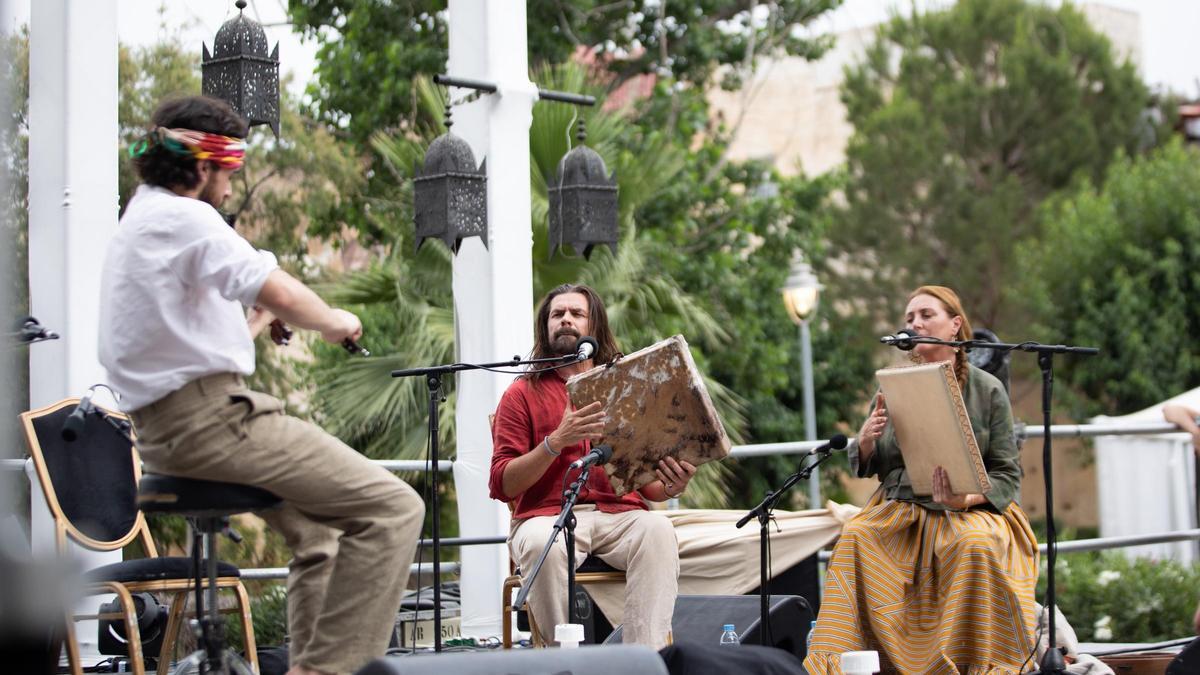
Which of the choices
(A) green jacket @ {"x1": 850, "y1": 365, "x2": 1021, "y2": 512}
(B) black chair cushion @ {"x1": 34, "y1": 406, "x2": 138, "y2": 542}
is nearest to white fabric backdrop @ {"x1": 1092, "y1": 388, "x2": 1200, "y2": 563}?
(A) green jacket @ {"x1": 850, "y1": 365, "x2": 1021, "y2": 512}

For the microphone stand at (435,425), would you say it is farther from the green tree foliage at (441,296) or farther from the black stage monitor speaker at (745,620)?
the green tree foliage at (441,296)

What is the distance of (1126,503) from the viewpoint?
13453 millimetres

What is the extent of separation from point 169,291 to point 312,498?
543 millimetres

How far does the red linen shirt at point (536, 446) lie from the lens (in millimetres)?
4594

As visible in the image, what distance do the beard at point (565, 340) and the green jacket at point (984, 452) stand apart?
1.07 metres

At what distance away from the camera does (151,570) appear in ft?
12.6

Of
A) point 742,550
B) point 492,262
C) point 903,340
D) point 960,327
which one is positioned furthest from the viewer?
point 492,262

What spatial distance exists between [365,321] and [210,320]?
A: 9503mm

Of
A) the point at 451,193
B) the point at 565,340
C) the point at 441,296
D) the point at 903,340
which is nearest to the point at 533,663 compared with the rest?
the point at 565,340

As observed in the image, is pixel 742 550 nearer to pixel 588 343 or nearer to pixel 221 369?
pixel 588 343

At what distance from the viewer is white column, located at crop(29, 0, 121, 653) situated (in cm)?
554

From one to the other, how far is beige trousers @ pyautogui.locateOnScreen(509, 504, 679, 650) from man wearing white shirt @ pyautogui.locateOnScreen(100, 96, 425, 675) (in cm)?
125

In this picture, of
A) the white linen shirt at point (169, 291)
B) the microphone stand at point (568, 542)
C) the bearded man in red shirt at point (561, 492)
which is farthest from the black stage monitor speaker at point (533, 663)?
the bearded man in red shirt at point (561, 492)

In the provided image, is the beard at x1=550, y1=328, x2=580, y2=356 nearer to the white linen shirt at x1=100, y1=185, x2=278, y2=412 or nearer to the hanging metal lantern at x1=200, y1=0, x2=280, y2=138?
the hanging metal lantern at x1=200, y1=0, x2=280, y2=138
